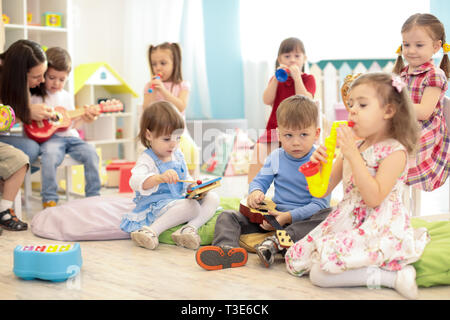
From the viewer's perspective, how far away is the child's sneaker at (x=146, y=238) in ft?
6.23

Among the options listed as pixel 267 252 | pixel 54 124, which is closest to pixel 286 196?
pixel 267 252

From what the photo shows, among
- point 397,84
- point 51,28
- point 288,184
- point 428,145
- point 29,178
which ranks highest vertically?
point 51,28

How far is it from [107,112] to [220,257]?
6.70ft

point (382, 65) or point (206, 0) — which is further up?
point (206, 0)

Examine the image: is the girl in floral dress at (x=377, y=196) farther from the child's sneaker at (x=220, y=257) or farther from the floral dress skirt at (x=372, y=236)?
the child's sneaker at (x=220, y=257)

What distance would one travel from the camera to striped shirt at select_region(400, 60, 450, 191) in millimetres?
2039

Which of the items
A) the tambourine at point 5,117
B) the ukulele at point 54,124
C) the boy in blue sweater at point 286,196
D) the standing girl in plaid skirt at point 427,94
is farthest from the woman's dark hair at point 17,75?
the standing girl in plaid skirt at point 427,94

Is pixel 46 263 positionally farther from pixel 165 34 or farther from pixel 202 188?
pixel 165 34

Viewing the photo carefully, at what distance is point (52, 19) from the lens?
3.19 metres

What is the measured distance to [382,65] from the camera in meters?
3.76
